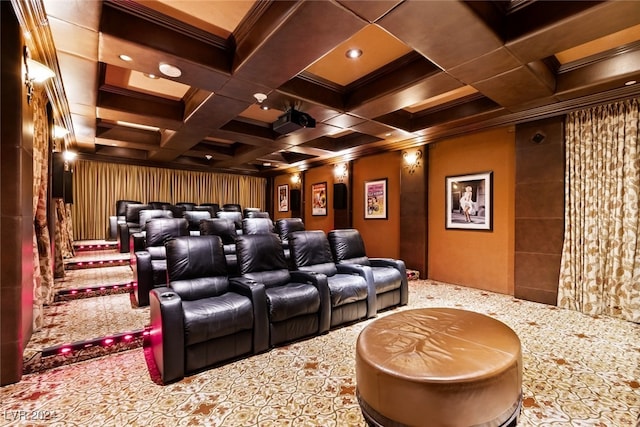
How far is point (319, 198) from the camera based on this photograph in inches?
332

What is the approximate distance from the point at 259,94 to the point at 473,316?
333cm

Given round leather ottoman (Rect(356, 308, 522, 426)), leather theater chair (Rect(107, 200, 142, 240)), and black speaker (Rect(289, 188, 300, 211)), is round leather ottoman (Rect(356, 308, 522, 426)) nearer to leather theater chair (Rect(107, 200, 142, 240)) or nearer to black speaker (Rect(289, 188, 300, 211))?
black speaker (Rect(289, 188, 300, 211))

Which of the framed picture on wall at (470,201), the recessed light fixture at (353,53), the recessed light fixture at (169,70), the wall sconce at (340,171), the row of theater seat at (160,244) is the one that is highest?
the recessed light fixture at (353,53)

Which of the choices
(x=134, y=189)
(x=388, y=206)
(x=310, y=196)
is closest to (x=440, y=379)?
(x=388, y=206)

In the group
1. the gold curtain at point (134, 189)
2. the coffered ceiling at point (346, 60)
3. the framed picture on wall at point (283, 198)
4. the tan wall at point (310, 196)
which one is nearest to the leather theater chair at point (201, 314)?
the coffered ceiling at point (346, 60)

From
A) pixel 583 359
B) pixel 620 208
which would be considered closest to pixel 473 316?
pixel 583 359

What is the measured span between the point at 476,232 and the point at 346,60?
3.52 metres

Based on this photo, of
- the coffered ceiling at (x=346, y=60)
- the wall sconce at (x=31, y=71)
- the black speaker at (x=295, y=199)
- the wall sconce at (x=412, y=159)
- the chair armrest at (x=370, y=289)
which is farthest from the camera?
the black speaker at (x=295, y=199)

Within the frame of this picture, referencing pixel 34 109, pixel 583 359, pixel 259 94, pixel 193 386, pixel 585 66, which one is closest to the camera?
pixel 193 386

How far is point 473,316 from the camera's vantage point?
7.40ft

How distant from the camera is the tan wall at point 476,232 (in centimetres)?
464

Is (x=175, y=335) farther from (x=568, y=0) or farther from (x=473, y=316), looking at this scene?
(x=568, y=0)

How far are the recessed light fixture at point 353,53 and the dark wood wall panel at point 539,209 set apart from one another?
9.35ft

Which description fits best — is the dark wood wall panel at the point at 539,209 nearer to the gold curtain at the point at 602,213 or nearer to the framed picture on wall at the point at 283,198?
the gold curtain at the point at 602,213
